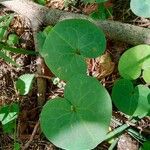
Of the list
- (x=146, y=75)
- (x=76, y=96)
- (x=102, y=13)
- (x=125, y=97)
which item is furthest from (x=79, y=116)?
(x=102, y=13)

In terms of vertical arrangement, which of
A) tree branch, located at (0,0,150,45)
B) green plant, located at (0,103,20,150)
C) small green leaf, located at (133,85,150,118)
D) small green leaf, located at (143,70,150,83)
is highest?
tree branch, located at (0,0,150,45)

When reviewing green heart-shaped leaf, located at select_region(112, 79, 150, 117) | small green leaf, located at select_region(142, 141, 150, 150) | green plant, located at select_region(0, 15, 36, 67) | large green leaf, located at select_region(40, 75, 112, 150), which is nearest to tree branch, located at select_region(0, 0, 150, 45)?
green plant, located at select_region(0, 15, 36, 67)

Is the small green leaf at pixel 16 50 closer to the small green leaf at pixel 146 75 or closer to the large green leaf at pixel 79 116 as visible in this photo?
the large green leaf at pixel 79 116

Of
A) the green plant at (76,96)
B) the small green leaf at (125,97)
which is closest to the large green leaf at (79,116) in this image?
the green plant at (76,96)

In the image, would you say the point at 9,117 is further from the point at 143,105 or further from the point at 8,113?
the point at 143,105

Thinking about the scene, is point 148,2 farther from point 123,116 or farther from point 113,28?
point 123,116

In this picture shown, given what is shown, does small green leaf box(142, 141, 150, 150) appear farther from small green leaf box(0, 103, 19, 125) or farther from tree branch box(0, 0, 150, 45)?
small green leaf box(0, 103, 19, 125)
